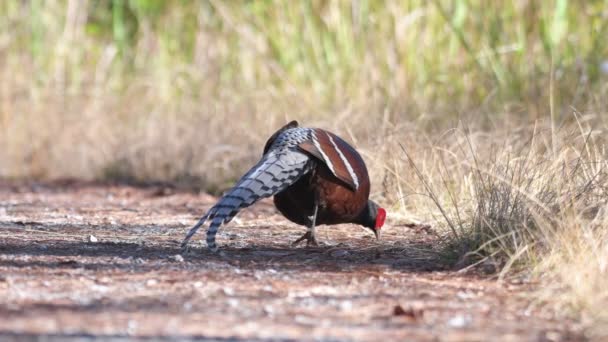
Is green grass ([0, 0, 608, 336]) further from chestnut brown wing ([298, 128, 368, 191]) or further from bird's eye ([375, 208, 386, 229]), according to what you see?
chestnut brown wing ([298, 128, 368, 191])

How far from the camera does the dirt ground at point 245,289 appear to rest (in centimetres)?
339

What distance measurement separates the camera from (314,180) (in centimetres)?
545

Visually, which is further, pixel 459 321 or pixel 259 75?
pixel 259 75

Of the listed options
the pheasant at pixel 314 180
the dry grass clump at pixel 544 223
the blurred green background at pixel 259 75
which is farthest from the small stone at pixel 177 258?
Result: the blurred green background at pixel 259 75

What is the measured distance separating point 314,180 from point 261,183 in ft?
1.87

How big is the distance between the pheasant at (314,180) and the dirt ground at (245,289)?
0.16 m

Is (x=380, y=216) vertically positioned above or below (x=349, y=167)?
below

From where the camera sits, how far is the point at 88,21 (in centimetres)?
1366

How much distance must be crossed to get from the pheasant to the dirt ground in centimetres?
16

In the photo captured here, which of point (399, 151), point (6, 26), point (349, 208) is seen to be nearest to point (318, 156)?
point (349, 208)

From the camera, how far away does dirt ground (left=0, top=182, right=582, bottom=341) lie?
3395 millimetres

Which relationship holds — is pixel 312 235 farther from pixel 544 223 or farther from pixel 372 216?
pixel 544 223

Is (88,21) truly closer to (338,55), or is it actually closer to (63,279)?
(338,55)

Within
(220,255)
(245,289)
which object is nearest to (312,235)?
(220,255)
